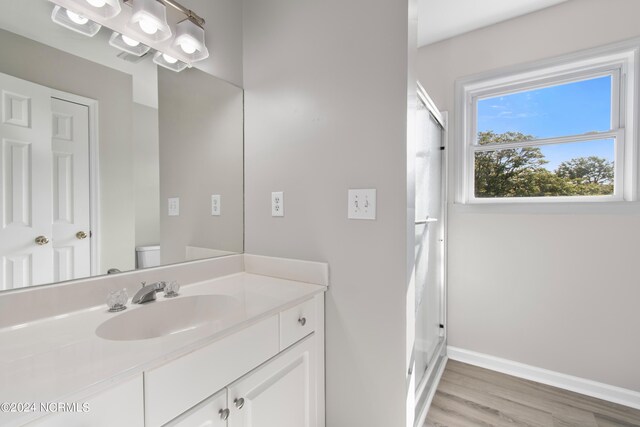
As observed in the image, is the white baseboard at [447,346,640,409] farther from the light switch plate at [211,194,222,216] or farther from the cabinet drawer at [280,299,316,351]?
the light switch plate at [211,194,222,216]

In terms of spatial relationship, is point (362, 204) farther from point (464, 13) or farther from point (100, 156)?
point (464, 13)

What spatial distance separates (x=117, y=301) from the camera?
0.95 meters

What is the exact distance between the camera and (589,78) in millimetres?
1829

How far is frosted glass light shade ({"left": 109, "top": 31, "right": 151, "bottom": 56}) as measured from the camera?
3.48 feet

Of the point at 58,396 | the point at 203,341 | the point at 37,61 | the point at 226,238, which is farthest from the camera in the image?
the point at 226,238

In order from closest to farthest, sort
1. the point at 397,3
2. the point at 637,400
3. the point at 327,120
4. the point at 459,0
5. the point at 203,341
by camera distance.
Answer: the point at 203,341 → the point at 397,3 → the point at 327,120 → the point at 637,400 → the point at 459,0

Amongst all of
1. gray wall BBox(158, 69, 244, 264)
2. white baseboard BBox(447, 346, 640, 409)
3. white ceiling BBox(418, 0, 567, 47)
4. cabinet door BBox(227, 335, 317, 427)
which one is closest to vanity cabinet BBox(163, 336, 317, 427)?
cabinet door BBox(227, 335, 317, 427)

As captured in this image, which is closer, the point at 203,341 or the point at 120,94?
the point at 203,341

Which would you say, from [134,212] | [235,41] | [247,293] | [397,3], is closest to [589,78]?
[397,3]

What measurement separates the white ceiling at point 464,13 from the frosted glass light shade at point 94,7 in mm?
1660

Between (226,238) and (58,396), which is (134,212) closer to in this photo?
(226,238)

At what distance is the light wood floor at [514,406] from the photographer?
60.2 inches

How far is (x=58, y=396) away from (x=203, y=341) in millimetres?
283

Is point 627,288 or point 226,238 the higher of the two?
point 226,238
